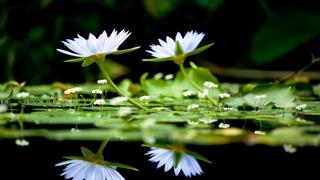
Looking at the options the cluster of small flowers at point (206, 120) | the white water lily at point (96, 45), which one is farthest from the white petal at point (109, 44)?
the cluster of small flowers at point (206, 120)

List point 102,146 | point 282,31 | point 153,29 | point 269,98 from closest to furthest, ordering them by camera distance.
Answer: point 102,146 → point 269,98 → point 282,31 → point 153,29

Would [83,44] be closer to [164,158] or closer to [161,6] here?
[164,158]

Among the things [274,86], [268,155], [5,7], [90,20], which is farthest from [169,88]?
[5,7]

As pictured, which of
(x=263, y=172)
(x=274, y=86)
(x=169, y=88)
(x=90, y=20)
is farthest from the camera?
(x=90, y=20)

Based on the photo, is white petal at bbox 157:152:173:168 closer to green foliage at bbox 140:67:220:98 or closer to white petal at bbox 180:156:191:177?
white petal at bbox 180:156:191:177

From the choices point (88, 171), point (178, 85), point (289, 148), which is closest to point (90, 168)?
point (88, 171)

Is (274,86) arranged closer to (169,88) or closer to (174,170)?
(169,88)

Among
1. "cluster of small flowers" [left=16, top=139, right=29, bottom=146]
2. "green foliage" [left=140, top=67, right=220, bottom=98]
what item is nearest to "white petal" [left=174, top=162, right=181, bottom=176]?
"cluster of small flowers" [left=16, top=139, right=29, bottom=146]
